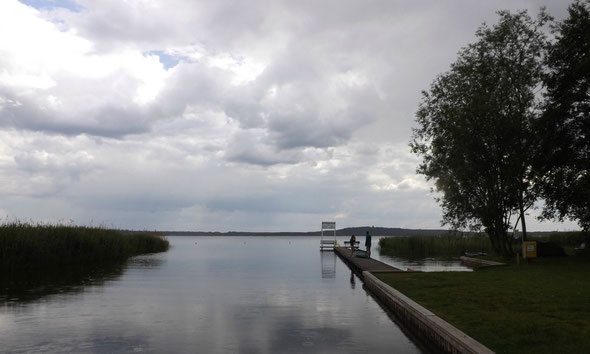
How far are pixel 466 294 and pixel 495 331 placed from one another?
668 centimetres

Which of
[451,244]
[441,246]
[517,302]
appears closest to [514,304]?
[517,302]

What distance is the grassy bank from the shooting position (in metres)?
31.3

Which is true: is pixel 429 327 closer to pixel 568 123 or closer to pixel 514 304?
pixel 514 304

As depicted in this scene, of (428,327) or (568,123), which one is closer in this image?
(428,327)

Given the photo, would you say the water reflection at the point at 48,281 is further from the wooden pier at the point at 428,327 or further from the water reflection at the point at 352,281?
the wooden pier at the point at 428,327

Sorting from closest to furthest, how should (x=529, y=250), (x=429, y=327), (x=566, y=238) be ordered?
Answer: 1. (x=429, y=327)
2. (x=529, y=250)
3. (x=566, y=238)

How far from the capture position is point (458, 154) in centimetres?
3622

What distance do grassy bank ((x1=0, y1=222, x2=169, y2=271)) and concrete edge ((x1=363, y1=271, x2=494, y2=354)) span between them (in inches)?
918

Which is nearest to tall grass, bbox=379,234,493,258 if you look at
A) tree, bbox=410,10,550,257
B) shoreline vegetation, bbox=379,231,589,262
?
shoreline vegetation, bbox=379,231,589,262

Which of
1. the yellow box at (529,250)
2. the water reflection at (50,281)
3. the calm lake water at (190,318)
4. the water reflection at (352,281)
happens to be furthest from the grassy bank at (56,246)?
the yellow box at (529,250)

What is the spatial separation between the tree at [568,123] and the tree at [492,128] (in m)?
1.81

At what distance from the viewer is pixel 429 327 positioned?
1305 cm

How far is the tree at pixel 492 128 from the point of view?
35344 mm

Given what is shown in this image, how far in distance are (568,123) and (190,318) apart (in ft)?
91.0
